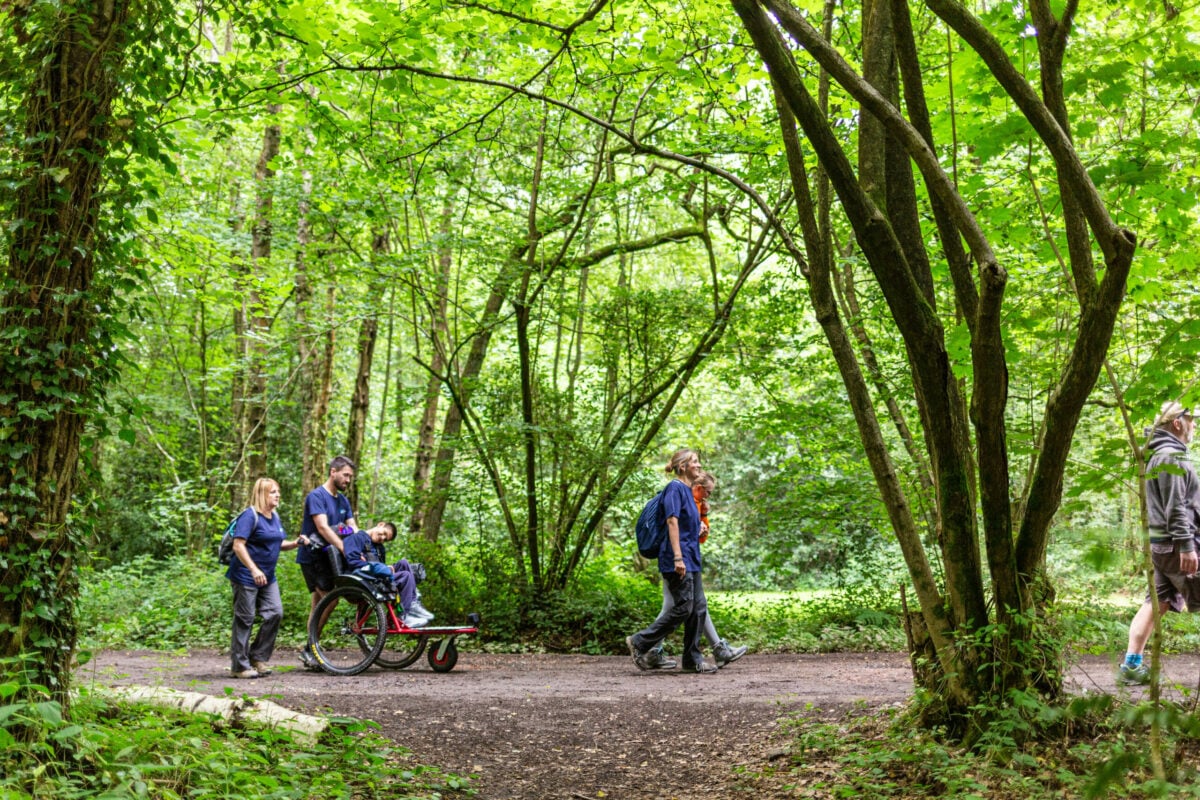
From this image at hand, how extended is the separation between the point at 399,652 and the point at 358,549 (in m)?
1.38

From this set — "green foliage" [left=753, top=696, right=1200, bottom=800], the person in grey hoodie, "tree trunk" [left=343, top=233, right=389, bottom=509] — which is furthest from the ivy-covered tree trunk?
"tree trunk" [left=343, top=233, right=389, bottom=509]

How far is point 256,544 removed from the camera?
8.53 m

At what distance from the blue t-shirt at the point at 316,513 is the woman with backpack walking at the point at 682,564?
3175mm

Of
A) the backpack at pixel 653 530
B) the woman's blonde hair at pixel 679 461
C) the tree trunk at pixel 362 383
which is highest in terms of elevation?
the tree trunk at pixel 362 383

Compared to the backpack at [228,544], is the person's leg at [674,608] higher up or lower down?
lower down

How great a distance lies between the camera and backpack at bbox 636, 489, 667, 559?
28.3ft

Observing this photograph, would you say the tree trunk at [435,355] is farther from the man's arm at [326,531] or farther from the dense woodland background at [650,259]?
the man's arm at [326,531]

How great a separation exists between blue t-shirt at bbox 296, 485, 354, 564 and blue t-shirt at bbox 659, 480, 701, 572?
10.5 feet

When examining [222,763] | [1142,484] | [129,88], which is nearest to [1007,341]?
[1142,484]

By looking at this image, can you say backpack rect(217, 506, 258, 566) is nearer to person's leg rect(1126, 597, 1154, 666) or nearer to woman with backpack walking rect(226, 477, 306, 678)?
woman with backpack walking rect(226, 477, 306, 678)

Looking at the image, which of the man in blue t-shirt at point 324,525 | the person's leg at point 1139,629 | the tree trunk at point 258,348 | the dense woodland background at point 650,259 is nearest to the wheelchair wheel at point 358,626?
the man in blue t-shirt at point 324,525

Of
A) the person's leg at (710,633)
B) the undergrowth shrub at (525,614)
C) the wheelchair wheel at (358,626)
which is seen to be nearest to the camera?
the wheelchair wheel at (358,626)

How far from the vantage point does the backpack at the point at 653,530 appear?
28.3 feet

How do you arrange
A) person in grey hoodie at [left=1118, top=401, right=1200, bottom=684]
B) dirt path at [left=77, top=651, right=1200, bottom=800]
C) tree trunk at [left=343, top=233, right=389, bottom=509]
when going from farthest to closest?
tree trunk at [left=343, top=233, right=389, bottom=509]
person in grey hoodie at [left=1118, top=401, right=1200, bottom=684]
dirt path at [left=77, top=651, right=1200, bottom=800]
